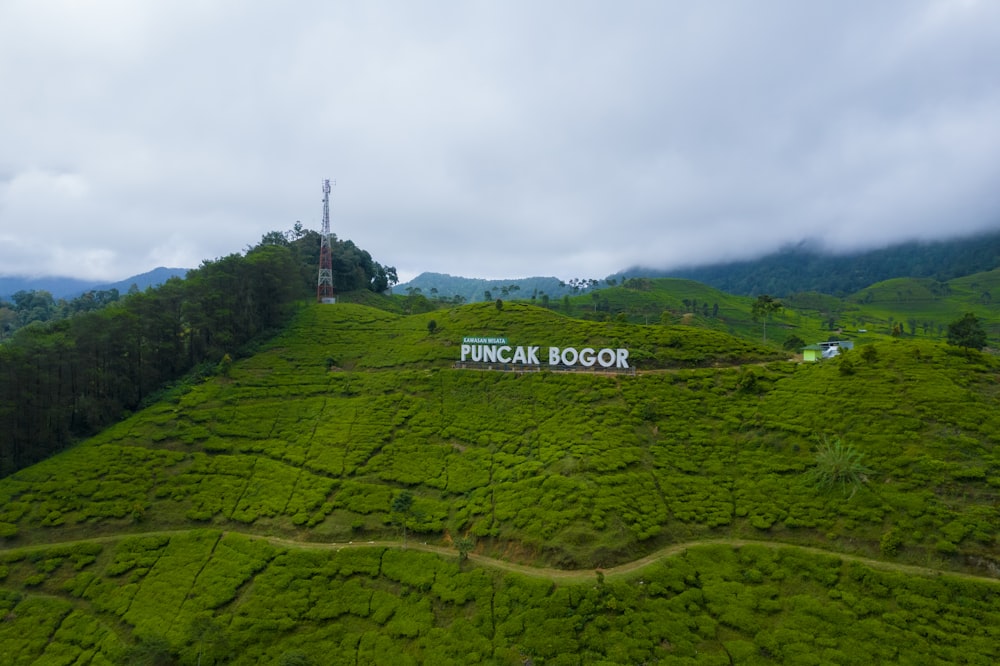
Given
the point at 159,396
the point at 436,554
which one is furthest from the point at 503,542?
the point at 159,396

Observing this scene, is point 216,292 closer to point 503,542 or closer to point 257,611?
point 257,611

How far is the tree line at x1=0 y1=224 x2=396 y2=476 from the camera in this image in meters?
55.5

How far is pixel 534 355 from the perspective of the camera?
6750cm

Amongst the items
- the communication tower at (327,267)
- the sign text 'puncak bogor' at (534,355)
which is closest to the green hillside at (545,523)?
the sign text 'puncak bogor' at (534,355)

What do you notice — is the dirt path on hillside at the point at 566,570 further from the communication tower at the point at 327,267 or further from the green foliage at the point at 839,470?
the communication tower at the point at 327,267

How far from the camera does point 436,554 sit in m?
42.0

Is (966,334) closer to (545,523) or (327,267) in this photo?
(545,523)

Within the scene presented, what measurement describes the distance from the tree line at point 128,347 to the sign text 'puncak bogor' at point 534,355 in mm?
38807

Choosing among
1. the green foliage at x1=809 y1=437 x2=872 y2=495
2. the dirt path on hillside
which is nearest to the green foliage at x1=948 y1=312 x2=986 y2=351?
the green foliage at x1=809 y1=437 x2=872 y2=495

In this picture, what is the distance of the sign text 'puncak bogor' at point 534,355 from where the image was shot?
63781 mm

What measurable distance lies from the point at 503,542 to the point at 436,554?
19.2 feet

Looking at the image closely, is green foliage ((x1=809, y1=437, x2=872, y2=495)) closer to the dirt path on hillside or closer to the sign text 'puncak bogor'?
the dirt path on hillside

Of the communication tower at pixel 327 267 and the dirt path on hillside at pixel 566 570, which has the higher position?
the communication tower at pixel 327 267

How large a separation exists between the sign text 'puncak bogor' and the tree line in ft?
127
